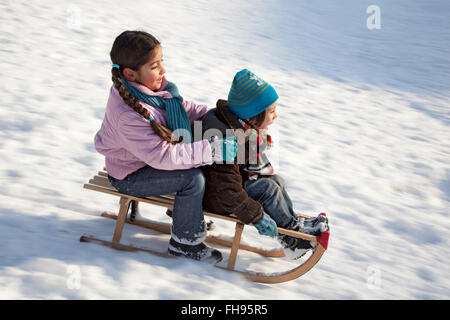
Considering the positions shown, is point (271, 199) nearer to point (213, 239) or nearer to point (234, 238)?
point (234, 238)

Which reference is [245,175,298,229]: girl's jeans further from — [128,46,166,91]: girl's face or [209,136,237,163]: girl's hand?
[128,46,166,91]: girl's face

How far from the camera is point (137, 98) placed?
7.87ft

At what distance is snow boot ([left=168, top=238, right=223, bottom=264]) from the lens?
8.42ft

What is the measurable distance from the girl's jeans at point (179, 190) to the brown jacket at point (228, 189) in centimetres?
6

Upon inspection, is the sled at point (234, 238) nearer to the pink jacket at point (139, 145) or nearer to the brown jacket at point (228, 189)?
the brown jacket at point (228, 189)

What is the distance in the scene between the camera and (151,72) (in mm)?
2385

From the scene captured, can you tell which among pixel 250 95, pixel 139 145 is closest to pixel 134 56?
pixel 139 145

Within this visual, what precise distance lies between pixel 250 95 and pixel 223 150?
36 centimetres

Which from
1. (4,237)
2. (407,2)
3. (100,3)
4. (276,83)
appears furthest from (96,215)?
(407,2)

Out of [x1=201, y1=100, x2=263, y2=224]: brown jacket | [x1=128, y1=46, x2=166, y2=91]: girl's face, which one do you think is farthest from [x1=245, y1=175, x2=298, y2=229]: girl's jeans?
[x1=128, y1=46, x2=166, y2=91]: girl's face

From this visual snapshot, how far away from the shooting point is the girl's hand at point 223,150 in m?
2.35

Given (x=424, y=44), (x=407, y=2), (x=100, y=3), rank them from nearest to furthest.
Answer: (x=100, y=3), (x=424, y=44), (x=407, y=2)

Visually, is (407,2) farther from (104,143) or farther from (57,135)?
(104,143)
